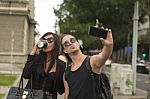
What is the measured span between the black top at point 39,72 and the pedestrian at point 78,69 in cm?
32

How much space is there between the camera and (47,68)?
20.2ft

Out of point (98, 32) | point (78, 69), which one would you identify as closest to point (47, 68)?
point (78, 69)

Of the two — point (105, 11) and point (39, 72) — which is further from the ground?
point (105, 11)

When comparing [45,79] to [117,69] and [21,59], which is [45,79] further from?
[21,59]

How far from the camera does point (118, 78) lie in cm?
2186

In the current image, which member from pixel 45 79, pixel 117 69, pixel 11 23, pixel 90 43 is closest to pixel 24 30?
pixel 11 23

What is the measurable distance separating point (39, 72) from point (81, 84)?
82cm

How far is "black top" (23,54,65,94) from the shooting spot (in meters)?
6.05

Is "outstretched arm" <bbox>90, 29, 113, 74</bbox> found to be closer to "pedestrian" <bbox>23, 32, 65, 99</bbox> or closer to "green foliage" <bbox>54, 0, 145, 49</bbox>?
"pedestrian" <bbox>23, 32, 65, 99</bbox>

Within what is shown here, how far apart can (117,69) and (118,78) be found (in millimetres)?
423

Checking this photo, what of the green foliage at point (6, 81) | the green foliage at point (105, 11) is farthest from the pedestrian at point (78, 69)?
the green foliage at point (6, 81)

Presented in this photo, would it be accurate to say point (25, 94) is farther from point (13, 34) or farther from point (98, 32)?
point (13, 34)

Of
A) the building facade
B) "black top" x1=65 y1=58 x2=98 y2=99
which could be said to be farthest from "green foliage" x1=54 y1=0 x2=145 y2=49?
"black top" x1=65 y1=58 x2=98 y2=99

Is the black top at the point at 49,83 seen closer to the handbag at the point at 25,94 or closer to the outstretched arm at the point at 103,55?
the handbag at the point at 25,94
